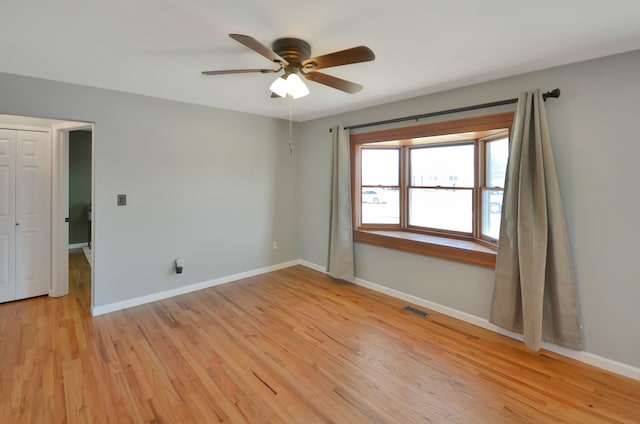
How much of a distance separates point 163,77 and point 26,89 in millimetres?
1223

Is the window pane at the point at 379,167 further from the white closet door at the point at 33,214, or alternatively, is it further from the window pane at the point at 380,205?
the white closet door at the point at 33,214

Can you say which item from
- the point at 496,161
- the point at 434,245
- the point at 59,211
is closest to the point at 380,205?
the point at 434,245

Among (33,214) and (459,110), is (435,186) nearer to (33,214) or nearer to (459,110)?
(459,110)

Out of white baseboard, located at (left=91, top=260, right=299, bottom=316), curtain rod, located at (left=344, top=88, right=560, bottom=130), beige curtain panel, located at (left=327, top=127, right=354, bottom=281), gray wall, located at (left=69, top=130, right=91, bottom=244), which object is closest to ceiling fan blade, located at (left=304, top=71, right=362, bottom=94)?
curtain rod, located at (left=344, top=88, right=560, bottom=130)

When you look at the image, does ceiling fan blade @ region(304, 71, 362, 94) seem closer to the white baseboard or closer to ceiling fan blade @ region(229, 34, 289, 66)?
ceiling fan blade @ region(229, 34, 289, 66)

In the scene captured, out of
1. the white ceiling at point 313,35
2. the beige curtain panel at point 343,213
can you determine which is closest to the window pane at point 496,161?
the white ceiling at point 313,35

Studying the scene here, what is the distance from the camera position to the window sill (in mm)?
3043

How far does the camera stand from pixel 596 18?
183 cm

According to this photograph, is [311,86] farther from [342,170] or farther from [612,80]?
[612,80]

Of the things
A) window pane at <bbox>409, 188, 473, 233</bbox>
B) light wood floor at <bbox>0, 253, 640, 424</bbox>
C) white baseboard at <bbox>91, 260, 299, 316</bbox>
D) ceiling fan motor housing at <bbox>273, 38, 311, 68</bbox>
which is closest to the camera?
light wood floor at <bbox>0, 253, 640, 424</bbox>

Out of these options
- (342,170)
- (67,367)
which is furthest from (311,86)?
(67,367)

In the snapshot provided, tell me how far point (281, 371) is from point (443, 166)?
308 cm

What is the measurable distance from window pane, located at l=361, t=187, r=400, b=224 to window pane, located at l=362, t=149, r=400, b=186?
114 mm

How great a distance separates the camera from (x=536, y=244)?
2512 millimetres
